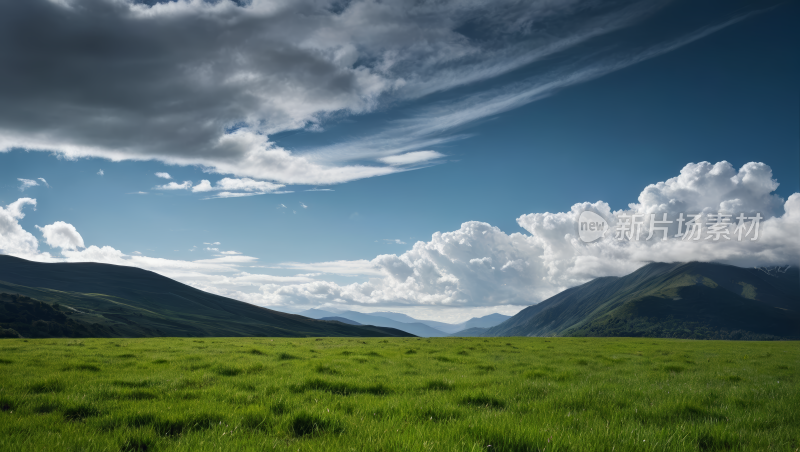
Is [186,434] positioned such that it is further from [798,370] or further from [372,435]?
[798,370]

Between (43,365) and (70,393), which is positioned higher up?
(70,393)

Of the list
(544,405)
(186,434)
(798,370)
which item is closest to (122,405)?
(186,434)

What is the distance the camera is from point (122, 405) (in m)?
8.24

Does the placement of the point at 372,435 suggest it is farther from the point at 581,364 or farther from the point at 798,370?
the point at 798,370

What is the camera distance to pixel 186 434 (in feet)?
20.9

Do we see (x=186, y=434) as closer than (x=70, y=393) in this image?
Yes

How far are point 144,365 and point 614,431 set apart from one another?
1763cm

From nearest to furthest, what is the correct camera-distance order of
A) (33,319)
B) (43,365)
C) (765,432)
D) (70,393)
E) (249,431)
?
(249,431) < (765,432) < (70,393) < (43,365) < (33,319)

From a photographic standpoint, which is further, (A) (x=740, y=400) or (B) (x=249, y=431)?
(A) (x=740, y=400)

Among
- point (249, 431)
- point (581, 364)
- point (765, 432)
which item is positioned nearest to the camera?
point (249, 431)

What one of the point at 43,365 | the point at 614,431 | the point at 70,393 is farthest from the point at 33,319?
the point at 614,431

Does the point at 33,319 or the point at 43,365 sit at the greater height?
the point at 43,365

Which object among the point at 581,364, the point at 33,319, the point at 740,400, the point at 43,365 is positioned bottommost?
the point at 33,319

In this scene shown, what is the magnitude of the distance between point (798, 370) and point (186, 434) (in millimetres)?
27162
